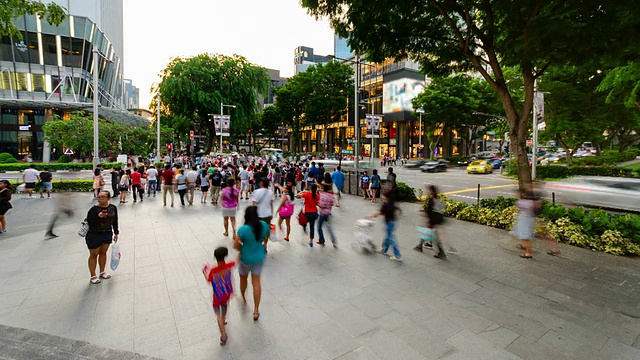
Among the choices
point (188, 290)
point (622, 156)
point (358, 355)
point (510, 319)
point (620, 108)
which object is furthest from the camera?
point (622, 156)

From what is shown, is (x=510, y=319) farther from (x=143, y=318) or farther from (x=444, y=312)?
(x=143, y=318)

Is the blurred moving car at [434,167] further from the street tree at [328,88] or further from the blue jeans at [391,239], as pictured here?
the blue jeans at [391,239]

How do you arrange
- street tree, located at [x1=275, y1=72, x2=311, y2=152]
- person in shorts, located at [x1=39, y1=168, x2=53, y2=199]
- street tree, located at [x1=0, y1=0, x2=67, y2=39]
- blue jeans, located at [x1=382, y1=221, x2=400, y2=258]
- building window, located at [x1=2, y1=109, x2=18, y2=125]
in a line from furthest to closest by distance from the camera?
street tree, located at [x1=275, y1=72, x2=311, y2=152], building window, located at [x1=2, y1=109, x2=18, y2=125], person in shorts, located at [x1=39, y1=168, x2=53, y2=199], street tree, located at [x1=0, y1=0, x2=67, y2=39], blue jeans, located at [x1=382, y1=221, x2=400, y2=258]

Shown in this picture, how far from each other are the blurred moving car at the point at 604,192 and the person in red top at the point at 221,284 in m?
14.7

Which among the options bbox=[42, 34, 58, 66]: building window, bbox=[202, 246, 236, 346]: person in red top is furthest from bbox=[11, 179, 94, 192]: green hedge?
bbox=[42, 34, 58, 66]: building window

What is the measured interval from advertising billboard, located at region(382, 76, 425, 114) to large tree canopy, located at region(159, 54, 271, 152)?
996 inches

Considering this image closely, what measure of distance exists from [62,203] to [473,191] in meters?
19.5

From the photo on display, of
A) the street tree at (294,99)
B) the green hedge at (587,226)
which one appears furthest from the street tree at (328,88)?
the green hedge at (587,226)

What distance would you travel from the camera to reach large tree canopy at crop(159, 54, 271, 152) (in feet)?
122

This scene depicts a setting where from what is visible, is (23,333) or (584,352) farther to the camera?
(23,333)

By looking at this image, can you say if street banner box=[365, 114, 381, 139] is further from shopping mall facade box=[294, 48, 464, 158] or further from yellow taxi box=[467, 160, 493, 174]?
shopping mall facade box=[294, 48, 464, 158]

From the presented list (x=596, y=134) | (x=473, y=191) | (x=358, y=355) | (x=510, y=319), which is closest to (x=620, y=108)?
(x=596, y=134)

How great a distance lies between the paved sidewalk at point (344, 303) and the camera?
163 inches

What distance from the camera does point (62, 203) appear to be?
8.48 meters
